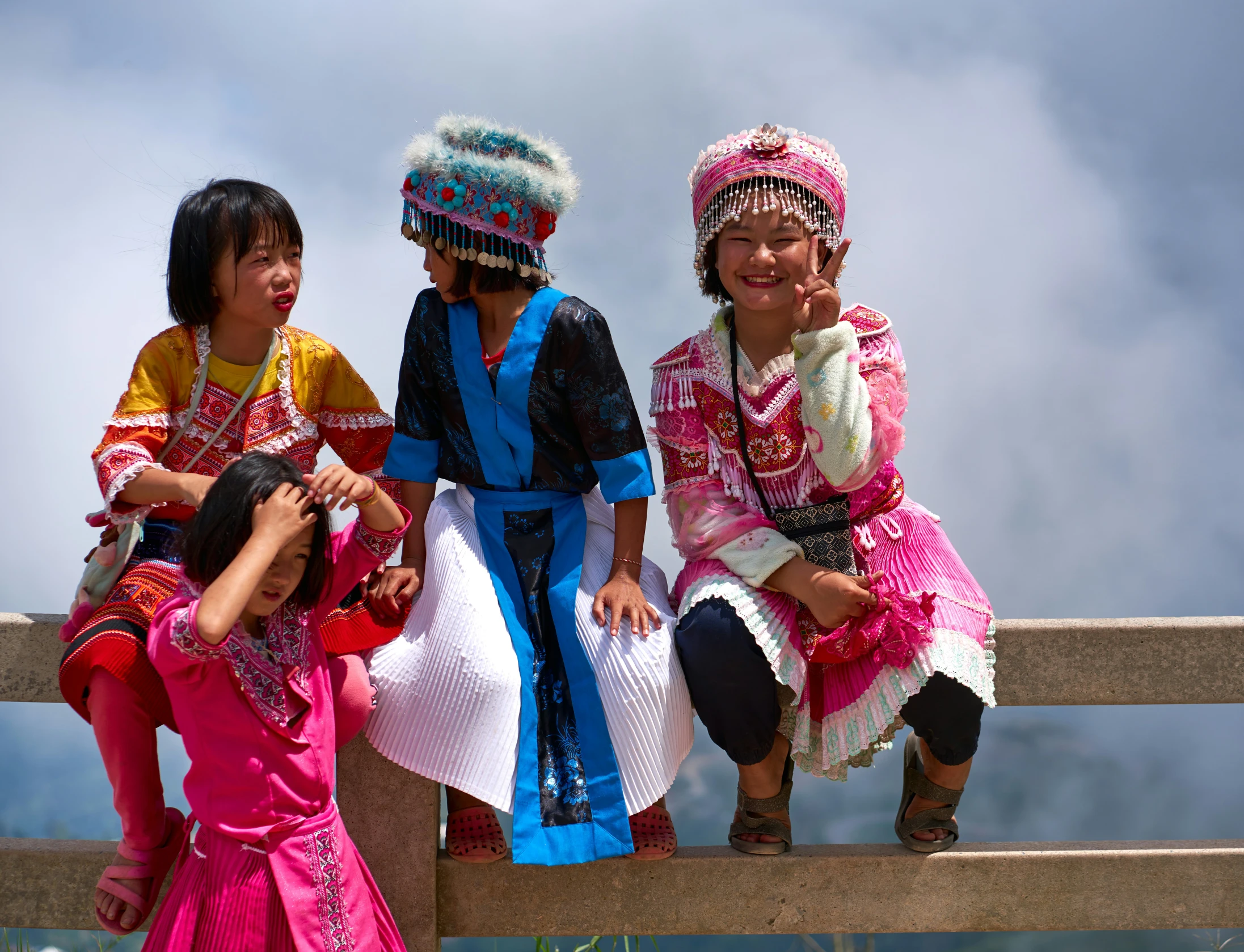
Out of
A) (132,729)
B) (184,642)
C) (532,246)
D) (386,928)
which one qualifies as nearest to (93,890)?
(132,729)

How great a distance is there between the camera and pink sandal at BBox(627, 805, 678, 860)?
2.59 metres

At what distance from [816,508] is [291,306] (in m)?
1.39

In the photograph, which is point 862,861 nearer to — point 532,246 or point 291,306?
point 532,246

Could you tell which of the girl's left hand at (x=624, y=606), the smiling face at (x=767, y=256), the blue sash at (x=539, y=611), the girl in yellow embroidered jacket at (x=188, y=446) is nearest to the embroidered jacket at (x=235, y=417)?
the girl in yellow embroidered jacket at (x=188, y=446)

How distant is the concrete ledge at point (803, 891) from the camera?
267 cm

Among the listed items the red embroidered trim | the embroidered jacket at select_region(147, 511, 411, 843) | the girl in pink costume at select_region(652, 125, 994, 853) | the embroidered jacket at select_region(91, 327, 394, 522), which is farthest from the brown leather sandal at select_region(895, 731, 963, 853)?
the embroidered jacket at select_region(91, 327, 394, 522)

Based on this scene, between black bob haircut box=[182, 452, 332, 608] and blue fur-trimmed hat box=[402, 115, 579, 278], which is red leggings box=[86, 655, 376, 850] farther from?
blue fur-trimmed hat box=[402, 115, 579, 278]

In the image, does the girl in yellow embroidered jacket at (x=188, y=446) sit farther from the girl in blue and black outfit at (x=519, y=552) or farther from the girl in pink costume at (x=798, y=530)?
the girl in pink costume at (x=798, y=530)

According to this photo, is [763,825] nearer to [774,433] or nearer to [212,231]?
[774,433]

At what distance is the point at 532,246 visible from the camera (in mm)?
2752

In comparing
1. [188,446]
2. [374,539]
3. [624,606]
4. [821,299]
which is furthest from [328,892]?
[821,299]

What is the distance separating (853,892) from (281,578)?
5.16 ft

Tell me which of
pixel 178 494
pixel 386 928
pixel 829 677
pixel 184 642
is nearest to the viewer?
pixel 184 642

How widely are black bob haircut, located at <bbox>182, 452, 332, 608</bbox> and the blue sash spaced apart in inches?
24.7
